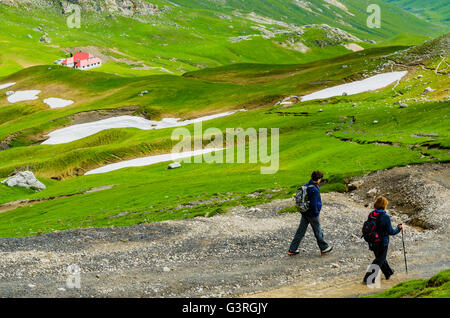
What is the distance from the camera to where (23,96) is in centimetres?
16412

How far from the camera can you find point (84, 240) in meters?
31.9

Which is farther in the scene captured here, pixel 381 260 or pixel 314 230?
pixel 314 230

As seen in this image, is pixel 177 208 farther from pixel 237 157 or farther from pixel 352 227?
pixel 237 157

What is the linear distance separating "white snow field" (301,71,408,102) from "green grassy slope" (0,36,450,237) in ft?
13.1

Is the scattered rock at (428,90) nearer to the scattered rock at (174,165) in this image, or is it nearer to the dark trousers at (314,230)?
the scattered rock at (174,165)

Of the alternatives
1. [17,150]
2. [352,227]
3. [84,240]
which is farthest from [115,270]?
[17,150]

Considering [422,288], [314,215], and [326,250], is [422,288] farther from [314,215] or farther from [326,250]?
[326,250]

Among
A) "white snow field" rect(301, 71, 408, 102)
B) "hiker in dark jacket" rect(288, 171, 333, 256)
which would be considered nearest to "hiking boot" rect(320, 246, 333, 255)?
Result: "hiker in dark jacket" rect(288, 171, 333, 256)

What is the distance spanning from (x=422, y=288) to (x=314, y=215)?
8.36 metres

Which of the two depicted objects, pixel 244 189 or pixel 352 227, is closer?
pixel 352 227

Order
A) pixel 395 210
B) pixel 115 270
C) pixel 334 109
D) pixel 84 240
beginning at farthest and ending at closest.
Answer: pixel 334 109 < pixel 395 210 < pixel 84 240 < pixel 115 270

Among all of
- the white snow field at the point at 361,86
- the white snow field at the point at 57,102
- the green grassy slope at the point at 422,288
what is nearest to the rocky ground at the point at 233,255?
the green grassy slope at the point at 422,288

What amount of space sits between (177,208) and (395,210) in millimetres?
21076

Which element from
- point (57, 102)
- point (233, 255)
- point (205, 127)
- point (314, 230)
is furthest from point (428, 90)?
point (57, 102)
